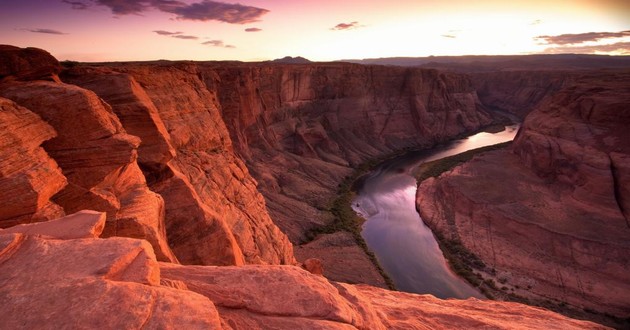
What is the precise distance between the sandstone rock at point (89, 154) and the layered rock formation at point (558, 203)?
1072 inches

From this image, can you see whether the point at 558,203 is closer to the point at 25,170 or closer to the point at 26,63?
the point at 25,170

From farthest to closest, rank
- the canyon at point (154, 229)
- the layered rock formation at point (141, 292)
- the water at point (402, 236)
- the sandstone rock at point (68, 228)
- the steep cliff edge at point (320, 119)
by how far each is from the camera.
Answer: the steep cliff edge at point (320, 119) < the water at point (402, 236) < the sandstone rock at point (68, 228) < the canyon at point (154, 229) < the layered rock formation at point (141, 292)

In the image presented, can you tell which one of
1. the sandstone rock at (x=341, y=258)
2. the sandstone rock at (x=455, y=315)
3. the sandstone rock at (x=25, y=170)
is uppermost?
the sandstone rock at (x=25, y=170)

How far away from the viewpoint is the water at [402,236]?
95.4 feet

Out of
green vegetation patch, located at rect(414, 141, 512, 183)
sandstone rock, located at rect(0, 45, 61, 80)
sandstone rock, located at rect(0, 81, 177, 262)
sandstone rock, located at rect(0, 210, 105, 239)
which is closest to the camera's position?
sandstone rock, located at rect(0, 210, 105, 239)

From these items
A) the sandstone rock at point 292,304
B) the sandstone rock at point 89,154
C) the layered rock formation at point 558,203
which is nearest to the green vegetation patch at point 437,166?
the layered rock formation at point 558,203

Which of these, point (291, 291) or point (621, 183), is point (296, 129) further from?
point (291, 291)

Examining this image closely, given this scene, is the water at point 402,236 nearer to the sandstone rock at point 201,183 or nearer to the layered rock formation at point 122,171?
the sandstone rock at point 201,183

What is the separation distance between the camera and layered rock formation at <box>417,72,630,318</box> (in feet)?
88.6

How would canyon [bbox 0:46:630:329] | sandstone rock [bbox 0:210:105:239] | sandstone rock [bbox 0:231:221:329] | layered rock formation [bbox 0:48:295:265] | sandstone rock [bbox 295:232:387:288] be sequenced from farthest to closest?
sandstone rock [bbox 295:232:387:288], layered rock formation [bbox 0:48:295:265], sandstone rock [bbox 0:210:105:239], canyon [bbox 0:46:630:329], sandstone rock [bbox 0:231:221:329]

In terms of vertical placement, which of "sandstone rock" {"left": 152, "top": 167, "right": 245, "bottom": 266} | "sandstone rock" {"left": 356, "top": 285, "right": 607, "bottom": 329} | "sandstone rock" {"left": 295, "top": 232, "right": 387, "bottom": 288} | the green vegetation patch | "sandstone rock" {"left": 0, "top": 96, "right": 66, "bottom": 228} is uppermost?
"sandstone rock" {"left": 0, "top": 96, "right": 66, "bottom": 228}

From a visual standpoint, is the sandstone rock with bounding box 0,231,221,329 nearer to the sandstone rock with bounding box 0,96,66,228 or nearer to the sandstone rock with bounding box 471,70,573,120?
the sandstone rock with bounding box 0,96,66,228

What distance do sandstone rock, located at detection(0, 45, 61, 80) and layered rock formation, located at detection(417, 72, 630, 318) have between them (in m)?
31.5

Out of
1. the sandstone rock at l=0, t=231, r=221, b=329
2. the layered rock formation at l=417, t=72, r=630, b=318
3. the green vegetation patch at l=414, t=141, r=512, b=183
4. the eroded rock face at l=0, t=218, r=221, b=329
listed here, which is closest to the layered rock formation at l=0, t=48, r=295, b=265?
the eroded rock face at l=0, t=218, r=221, b=329
